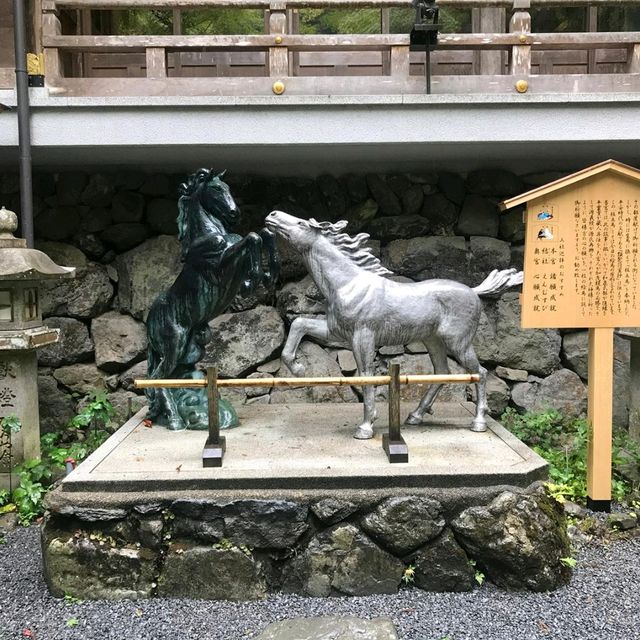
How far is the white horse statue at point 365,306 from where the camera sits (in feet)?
12.1

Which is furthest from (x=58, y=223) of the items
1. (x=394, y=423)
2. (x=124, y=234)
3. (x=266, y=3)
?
(x=394, y=423)

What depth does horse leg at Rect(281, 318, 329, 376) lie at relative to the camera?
369 cm

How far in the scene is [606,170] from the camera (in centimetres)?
368

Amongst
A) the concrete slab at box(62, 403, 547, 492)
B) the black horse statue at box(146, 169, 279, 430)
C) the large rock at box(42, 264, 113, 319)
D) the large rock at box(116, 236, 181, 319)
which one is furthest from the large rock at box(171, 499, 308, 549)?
the large rock at box(42, 264, 113, 319)

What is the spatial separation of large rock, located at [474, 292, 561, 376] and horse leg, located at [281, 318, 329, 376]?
7.43 ft

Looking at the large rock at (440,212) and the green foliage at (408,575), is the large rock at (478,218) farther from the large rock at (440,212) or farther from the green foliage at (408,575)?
the green foliage at (408,575)

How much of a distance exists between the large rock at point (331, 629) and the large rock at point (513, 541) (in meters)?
0.67

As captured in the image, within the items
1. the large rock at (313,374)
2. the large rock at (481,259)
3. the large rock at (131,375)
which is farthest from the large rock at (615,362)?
the large rock at (131,375)

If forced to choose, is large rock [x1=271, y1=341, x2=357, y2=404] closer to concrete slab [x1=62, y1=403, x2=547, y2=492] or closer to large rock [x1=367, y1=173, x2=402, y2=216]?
concrete slab [x1=62, y1=403, x2=547, y2=492]

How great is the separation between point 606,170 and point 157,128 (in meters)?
3.35

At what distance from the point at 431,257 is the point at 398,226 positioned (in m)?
0.45

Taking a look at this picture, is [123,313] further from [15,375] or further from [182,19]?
[182,19]

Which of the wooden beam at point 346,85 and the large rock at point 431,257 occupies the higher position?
the wooden beam at point 346,85

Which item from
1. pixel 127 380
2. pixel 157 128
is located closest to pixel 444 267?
pixel 157 128
